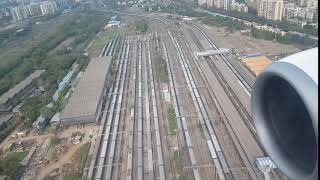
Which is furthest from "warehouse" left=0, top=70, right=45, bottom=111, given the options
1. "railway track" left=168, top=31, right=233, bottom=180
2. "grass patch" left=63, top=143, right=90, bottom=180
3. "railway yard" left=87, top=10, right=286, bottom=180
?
"railway track" left=168, top=31, right=233, bottom=180

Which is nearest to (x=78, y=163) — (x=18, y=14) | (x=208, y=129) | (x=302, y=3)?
(x=208, y=129)

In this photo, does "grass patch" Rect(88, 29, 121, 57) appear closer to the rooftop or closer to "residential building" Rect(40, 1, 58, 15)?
the rooftop

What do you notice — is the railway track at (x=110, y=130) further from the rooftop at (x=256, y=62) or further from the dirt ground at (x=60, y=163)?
the rooftop at (x=256, y=62)

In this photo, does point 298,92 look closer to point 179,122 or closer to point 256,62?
point 179,122

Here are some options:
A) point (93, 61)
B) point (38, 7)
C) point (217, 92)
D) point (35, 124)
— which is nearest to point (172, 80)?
point (217, 92)

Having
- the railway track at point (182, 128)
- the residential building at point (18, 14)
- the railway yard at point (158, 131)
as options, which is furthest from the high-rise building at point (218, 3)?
the residential building at point (18, 14)
